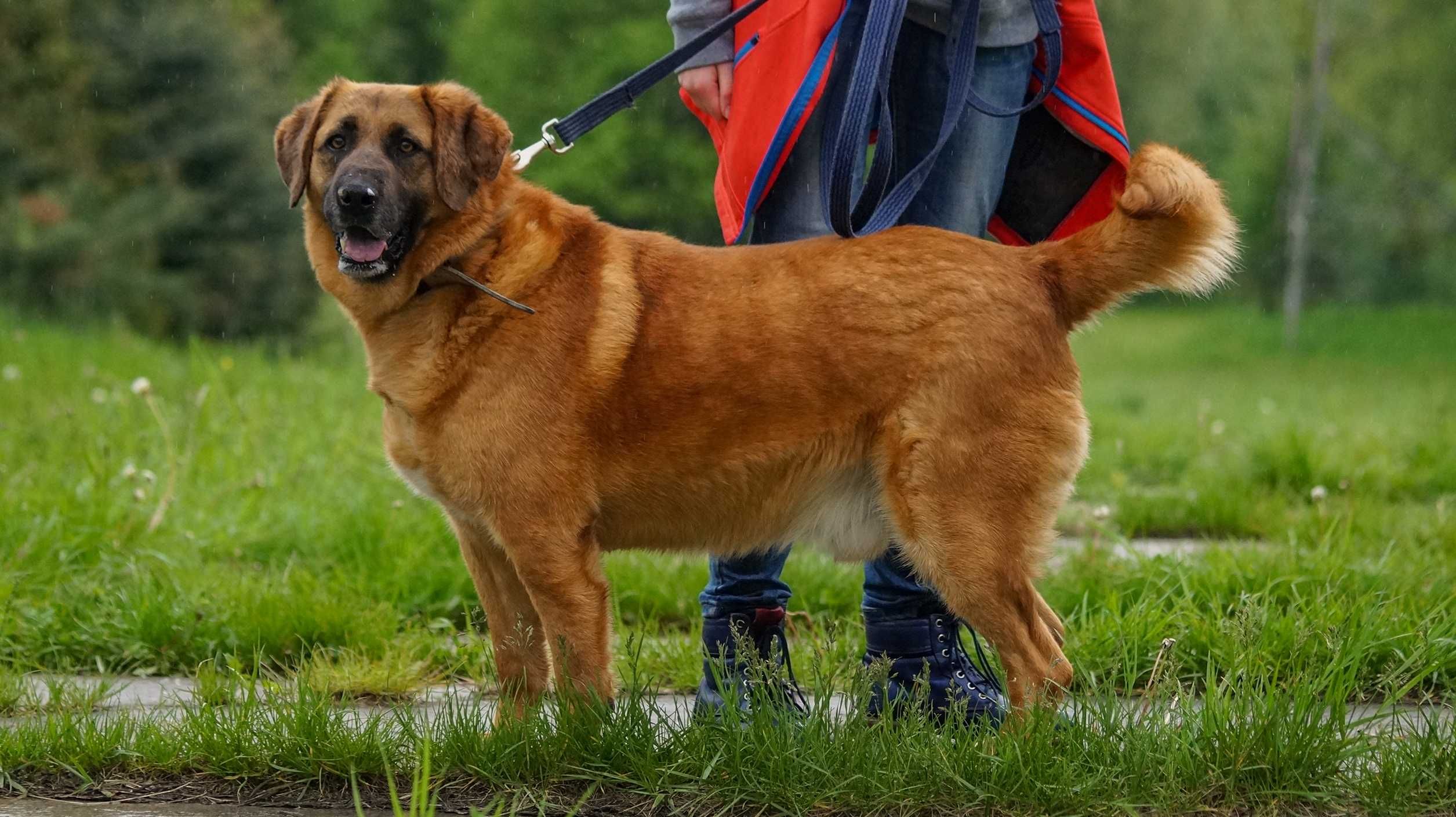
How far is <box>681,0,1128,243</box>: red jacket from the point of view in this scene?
3.08 meters

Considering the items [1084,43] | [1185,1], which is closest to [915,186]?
[1084,43]

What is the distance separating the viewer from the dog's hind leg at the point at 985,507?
285 centimetres

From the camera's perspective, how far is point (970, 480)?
112 inches

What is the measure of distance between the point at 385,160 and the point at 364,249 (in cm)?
22

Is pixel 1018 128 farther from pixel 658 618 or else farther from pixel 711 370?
pixel 658 618

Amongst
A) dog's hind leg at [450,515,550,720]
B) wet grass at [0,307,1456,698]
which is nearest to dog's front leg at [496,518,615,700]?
dog's hind leg at [450,515,550,720]

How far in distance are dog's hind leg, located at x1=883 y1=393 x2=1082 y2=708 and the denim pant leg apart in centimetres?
29

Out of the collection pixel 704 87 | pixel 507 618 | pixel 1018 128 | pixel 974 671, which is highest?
pixel 704 87

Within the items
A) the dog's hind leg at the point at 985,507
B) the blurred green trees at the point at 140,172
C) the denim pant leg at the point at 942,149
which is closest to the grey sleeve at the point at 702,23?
the denim pant leg at the point at 942,149

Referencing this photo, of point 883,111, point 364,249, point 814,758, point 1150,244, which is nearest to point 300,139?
point 364,249

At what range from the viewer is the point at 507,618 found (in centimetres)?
323

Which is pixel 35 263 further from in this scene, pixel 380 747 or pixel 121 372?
pixel 380 747

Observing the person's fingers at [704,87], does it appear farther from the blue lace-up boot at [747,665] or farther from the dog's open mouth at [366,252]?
the blue lace-up boot at [747,665]

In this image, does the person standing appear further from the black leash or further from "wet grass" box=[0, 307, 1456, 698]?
"wet grass" box=[0, 307, 1456, 698]
